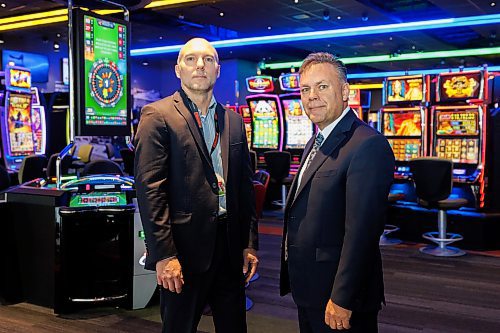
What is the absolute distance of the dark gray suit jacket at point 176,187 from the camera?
1.70m

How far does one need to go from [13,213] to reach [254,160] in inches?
161

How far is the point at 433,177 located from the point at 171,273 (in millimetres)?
3858

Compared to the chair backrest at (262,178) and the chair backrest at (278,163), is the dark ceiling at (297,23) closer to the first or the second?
the chair backrest at (278,163)

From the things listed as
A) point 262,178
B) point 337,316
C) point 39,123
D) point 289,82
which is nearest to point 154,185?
point 337,316

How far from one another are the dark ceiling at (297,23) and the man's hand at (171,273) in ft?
23.5

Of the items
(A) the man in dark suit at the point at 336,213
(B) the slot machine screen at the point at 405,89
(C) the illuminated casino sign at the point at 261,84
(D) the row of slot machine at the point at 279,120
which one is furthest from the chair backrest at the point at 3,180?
(C) the illuminated casino sign at the point at 261,84

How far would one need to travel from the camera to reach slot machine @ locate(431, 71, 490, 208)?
209 inches

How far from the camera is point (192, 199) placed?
1.76 meters

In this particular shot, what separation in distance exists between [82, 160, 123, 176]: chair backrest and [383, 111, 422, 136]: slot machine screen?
3263mm

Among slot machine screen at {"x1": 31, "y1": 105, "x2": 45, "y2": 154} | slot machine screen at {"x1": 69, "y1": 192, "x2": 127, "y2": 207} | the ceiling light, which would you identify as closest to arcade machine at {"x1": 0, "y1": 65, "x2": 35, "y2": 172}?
slot machine screen at {"x1": 31, "y1": 105, "x2": 45, "y2": 154}

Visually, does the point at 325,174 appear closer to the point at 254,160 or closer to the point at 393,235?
the point at 393,235

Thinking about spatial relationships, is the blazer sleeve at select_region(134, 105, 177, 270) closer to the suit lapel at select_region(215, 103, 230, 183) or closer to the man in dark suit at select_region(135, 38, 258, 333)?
the man in dark suit at select_region(135, 38, 258, 333)

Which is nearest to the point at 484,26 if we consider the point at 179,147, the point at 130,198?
the point at 130,198

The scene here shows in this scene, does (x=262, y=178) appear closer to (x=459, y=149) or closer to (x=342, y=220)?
(x=342, y=220)
